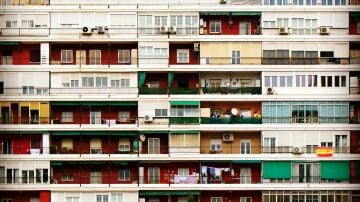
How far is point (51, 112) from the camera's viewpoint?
57656 millimetres

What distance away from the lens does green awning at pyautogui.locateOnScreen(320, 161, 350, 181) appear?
5691 cm

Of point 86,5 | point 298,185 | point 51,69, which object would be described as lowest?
point 298,185

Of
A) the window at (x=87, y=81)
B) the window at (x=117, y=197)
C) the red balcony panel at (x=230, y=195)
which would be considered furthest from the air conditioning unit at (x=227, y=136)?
the window at (x=87, y=81)

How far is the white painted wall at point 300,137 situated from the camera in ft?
187

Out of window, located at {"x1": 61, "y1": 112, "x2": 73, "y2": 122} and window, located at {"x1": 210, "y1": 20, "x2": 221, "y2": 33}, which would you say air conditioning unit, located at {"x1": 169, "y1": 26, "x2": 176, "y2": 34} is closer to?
window, located at {"x1": 210, "y1": 20, "x2": 221, "y2": 33}

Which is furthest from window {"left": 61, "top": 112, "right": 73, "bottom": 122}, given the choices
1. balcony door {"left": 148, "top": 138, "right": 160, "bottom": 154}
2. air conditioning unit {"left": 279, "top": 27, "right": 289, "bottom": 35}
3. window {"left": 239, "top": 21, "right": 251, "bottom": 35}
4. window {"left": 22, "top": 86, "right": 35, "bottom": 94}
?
air conditioning unit {"left": 279, "top": 27, "right": 289, "bottom": 35}

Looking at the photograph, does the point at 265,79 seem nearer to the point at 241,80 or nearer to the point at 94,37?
the point at 241,80

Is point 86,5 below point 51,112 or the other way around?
the other way around

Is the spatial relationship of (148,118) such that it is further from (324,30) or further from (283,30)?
(324,30)

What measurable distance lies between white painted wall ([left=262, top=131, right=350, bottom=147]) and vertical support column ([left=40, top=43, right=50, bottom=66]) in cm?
1548

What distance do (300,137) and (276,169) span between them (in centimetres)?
270

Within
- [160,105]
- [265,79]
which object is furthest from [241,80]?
[160,105]

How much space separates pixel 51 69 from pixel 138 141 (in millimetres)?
7648

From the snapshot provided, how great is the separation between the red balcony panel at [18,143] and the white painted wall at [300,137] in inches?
611
